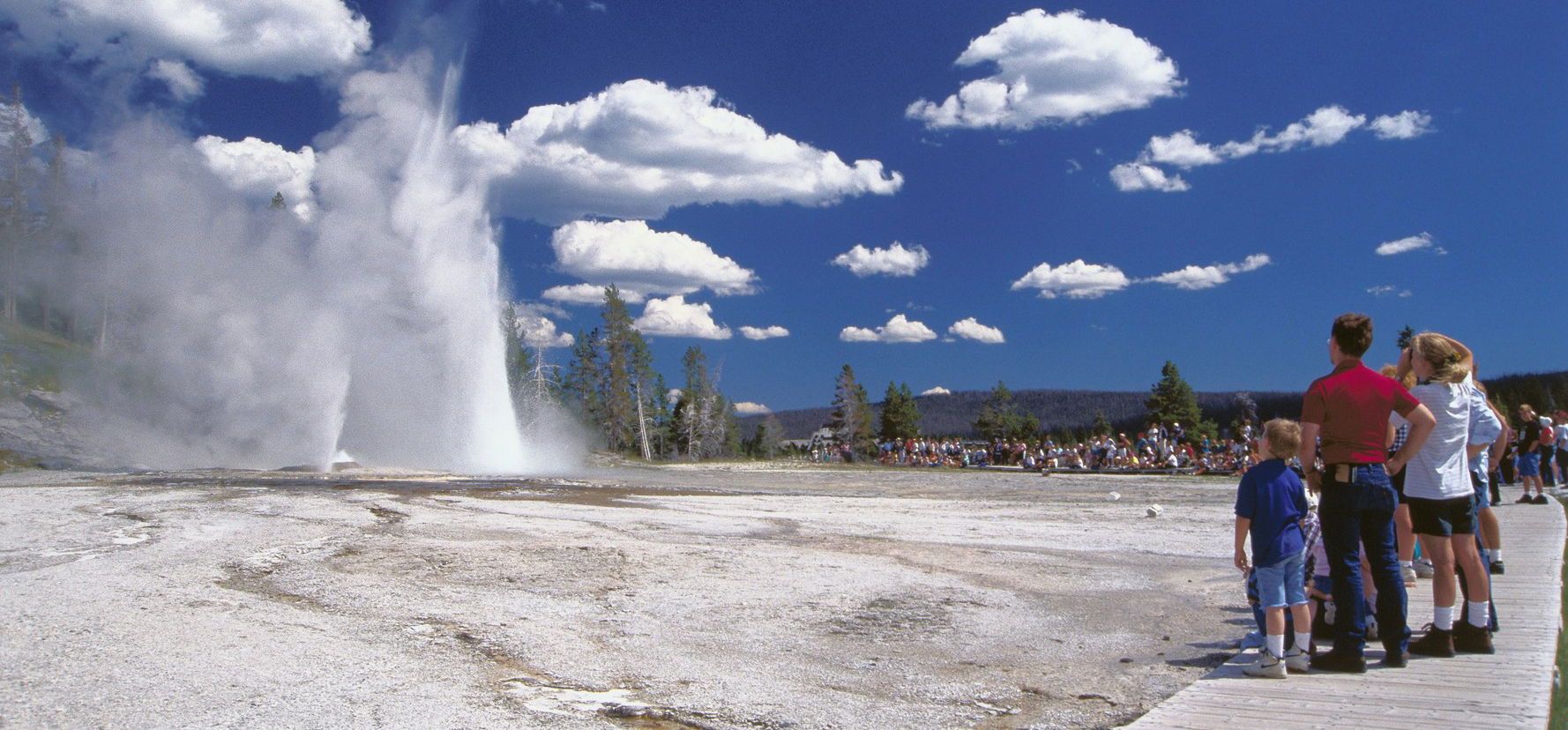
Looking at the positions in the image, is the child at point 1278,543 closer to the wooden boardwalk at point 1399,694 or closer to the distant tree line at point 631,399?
the wooden boardwalk at point 1399,694

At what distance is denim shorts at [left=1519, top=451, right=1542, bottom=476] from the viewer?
1498 centimetres

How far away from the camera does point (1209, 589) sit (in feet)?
29.2

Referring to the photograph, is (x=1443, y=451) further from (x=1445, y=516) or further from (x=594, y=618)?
(x=594, y=618)

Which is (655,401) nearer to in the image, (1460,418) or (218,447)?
(218,447)

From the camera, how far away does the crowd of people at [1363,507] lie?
5.08 meters

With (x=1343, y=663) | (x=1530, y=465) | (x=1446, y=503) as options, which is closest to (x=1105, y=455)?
(x=1530, y=465)

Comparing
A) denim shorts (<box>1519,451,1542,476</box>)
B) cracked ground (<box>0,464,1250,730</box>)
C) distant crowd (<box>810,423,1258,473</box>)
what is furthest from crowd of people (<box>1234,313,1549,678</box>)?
distant crowd (<box>810,423,1258,473</box>)

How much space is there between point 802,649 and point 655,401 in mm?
83153

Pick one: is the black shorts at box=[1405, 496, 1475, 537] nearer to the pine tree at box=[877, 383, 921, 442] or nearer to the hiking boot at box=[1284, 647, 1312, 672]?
the hiking boot at box=[1284, 647, 1312, 672]

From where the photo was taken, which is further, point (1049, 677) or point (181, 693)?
point (1049, 677)

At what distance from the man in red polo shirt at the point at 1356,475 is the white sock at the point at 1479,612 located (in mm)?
518

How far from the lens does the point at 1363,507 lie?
16.6 ft

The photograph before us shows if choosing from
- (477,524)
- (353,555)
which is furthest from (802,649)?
(477,524)

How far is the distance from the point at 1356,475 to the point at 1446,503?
830mm
